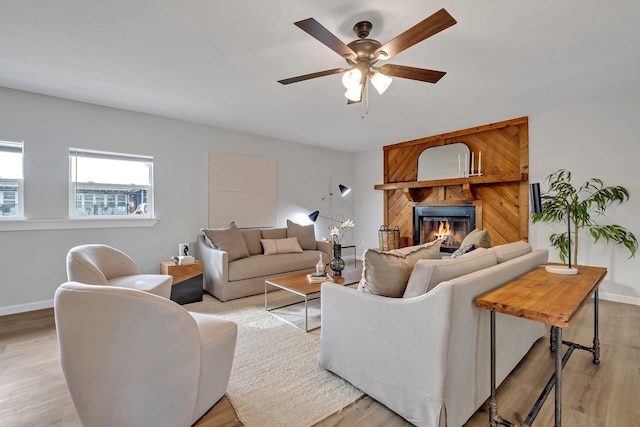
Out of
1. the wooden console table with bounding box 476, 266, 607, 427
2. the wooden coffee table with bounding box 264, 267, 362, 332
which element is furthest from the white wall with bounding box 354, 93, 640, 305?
the wooden coffee table with bounding box 264, 267, 362, 332

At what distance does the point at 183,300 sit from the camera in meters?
3.64

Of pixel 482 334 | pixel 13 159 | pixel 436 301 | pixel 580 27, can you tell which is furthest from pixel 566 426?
pixel 13 159

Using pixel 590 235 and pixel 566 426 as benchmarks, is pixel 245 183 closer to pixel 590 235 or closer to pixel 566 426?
pixel 566 426

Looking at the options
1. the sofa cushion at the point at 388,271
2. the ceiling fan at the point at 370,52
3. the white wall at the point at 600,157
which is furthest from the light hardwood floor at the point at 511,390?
the ceiling fan at the point at 370,52

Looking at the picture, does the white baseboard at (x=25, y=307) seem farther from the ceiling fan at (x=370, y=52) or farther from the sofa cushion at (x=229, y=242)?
the ceiling fan at (x=370, y=52)

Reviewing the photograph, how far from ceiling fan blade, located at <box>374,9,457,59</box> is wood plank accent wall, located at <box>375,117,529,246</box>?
132 inches

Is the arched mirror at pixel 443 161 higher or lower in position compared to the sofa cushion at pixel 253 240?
higher

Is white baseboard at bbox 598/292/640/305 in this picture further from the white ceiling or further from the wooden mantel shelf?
the white ceiling

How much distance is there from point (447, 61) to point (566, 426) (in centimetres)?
272

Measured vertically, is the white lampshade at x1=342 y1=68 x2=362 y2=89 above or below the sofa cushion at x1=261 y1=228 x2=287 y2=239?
above

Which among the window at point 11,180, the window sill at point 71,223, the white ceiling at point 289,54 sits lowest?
the window sill at point 71,223

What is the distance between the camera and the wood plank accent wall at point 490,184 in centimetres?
440

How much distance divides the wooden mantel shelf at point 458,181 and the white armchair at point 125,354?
15.0 feet

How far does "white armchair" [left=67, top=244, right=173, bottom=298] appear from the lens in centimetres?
208
